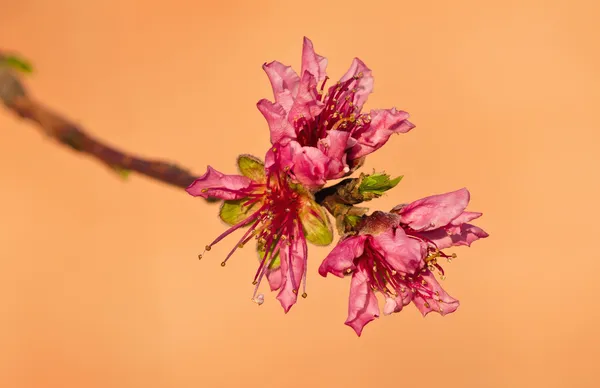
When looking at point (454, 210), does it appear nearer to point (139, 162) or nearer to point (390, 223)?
point (390, 223)

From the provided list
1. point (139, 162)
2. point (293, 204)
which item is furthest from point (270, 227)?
point (139, 162)

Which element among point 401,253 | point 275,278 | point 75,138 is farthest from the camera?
point 75,138

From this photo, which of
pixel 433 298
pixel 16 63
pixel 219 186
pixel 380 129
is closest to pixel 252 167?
pixel 219 186

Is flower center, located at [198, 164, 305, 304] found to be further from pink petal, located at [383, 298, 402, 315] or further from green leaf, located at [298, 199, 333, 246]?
pink petal, located at [383, 298, 402, 315]

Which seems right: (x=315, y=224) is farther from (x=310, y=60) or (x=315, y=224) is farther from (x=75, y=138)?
(x=75, y=138)

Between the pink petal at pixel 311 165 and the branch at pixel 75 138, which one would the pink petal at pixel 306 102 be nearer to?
the pink petal at pixel 311 165

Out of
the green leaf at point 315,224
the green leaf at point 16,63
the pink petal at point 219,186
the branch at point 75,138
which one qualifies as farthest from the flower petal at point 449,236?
the green leaf at point 16,63
